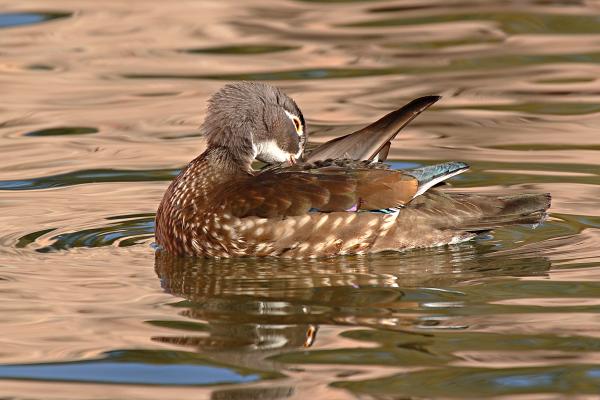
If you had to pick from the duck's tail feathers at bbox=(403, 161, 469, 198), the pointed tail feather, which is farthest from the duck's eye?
the pointed tail feather

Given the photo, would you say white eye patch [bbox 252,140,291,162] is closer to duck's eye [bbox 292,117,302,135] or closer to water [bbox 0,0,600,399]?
duck's eye [bbox 292,117,302,135]

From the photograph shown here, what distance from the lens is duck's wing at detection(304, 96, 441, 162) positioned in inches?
387

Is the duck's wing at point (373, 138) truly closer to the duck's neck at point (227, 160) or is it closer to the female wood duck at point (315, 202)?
the female wood duck at point (315, 202)

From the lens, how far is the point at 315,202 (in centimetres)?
955

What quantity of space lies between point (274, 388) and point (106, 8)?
12.9 meters

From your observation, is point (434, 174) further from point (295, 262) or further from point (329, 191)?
point (295, 262)

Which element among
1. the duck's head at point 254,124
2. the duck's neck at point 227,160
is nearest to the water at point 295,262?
the duck's neck at point 227,160

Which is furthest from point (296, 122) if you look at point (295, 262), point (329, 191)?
point (295, 262)

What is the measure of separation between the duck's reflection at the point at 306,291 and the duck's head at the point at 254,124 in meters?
0.97

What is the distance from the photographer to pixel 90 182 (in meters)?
12.1

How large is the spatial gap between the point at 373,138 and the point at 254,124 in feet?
2.85

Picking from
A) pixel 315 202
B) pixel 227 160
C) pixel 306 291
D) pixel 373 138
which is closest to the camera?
pixel 306 291

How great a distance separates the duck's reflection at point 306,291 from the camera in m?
7.82

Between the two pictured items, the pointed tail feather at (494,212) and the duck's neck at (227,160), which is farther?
the duck's neck at (227,160)
